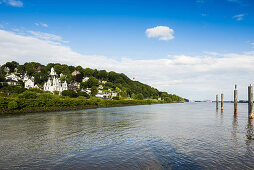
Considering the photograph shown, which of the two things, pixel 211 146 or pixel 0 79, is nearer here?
pixel 211 146

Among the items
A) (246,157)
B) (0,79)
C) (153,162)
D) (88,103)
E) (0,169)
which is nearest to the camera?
(0,169)

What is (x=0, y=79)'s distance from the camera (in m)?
137

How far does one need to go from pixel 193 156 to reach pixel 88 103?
3129 inches

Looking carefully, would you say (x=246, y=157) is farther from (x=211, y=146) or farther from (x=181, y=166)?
(x=181, y=166)

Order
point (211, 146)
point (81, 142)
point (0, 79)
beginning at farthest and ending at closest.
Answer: point (0, 79)
point (81, 142)
point (211, 146)

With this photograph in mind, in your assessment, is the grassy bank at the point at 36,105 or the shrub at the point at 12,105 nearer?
the grassy bank at the point at 36,105

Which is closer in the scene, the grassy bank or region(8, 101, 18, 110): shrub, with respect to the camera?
the grassy bank

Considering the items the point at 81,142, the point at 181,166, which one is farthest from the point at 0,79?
the point at 181,166

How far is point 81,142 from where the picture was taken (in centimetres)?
1576

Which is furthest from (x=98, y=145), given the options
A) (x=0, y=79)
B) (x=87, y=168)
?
(x=0, y=79)

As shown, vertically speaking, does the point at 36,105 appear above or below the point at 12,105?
below

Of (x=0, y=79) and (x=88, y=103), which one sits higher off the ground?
(x=0, y=79)

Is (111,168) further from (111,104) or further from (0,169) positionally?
(111,104)

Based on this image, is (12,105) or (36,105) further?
(36,105)
